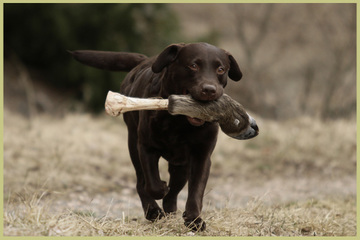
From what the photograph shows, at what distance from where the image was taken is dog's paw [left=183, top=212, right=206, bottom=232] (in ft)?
13.9

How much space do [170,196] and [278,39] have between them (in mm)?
12866

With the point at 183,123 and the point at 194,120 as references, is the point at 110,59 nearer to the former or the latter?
the point at 183,123

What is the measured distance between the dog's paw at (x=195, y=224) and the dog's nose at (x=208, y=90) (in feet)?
3.32

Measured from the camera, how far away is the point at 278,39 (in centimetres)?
1711

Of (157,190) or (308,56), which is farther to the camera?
(308,56)

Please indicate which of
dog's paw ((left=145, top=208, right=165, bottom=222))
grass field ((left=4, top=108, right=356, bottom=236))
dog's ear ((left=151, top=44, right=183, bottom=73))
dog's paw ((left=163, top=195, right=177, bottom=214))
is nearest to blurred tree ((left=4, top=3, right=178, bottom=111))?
grass field ((left=4, top=108, right=356, bottom=236))

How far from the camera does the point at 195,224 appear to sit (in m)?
4.24

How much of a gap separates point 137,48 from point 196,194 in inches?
355

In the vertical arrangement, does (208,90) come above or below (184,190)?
above

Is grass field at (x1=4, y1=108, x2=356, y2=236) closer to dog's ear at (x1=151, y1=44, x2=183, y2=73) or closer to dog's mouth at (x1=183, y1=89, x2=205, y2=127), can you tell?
dog's mouth at (x1=183, y1=89, x2=205, y2=127)

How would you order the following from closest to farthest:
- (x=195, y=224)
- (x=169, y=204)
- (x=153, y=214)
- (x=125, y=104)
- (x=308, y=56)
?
(x=125, y=104) → (x=195, y=224) → (x=153, y=214) → (x=169, y=204) → (x=308, y=56)

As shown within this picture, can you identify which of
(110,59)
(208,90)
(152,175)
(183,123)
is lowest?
(152,175)

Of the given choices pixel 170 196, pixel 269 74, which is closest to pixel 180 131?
pixel 170 196

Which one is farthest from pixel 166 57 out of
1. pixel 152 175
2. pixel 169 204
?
pixel 169 204
